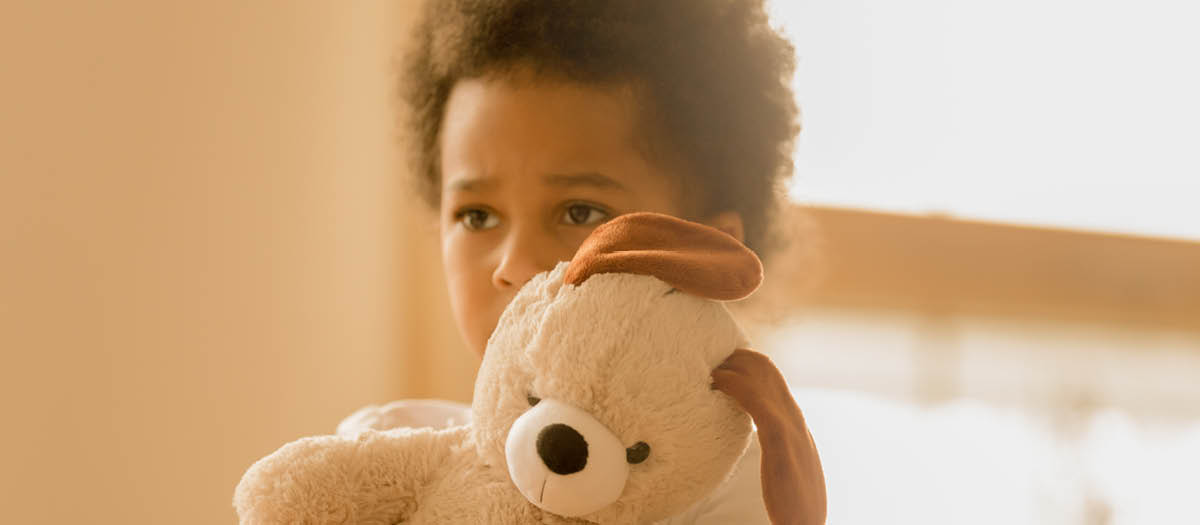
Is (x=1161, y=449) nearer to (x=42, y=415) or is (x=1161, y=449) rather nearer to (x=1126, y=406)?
(x=1126, y=406)

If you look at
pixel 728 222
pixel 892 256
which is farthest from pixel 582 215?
pixel 892 256

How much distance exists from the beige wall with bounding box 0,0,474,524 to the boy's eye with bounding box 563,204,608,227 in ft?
0.98

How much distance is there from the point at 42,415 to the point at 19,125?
166 millimetres

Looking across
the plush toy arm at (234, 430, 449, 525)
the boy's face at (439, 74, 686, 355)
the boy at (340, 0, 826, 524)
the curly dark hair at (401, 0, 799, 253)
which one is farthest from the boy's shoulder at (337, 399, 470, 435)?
the plush toy arm at (234, 430, 449, 525)

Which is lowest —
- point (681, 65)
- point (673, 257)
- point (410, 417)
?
point (410, 417)

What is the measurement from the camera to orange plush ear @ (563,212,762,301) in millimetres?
364

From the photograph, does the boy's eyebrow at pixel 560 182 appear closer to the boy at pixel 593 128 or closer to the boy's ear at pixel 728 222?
the boy at pixel 593 128

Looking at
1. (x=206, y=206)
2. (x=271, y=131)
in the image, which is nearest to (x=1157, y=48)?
(x=271, y=131)

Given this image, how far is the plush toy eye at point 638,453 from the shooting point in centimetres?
35

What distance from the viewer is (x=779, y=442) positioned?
1.16 ft

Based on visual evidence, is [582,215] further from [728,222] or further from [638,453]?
[638,453]

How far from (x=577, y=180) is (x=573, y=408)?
34 centimetres

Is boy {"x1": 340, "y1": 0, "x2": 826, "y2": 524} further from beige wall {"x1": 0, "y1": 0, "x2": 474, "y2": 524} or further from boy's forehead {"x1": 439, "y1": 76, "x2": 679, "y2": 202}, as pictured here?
beige wall {"x1": 0, "y1": 0, "x2": 474, "y2": 524}

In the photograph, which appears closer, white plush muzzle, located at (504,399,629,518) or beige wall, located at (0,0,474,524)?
white plush muzzle, located at (504,399,629,518)
